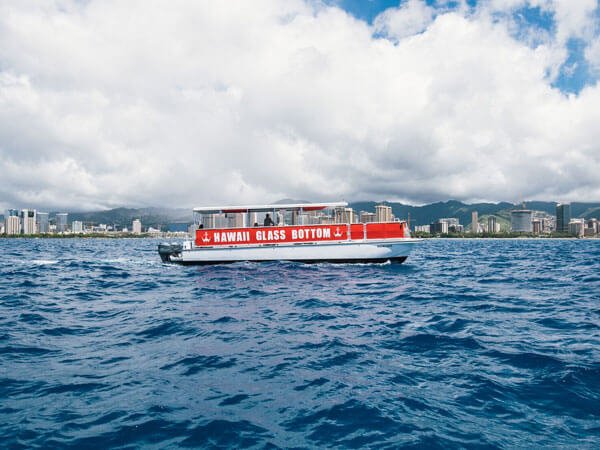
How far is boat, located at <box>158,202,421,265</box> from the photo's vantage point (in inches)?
949

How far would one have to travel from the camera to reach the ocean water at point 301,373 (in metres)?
4.33

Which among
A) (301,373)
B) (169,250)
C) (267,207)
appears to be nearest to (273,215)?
(267,207)

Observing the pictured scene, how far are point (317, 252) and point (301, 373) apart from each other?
1821cm

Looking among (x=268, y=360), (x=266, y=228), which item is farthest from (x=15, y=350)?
(x=266, y=228)

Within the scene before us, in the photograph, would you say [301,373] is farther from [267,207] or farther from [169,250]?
[169,250]

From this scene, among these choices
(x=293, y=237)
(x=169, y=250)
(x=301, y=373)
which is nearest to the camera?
(x=301, y=373)

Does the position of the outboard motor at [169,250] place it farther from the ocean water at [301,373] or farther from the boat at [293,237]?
the ocean water at [301,373]

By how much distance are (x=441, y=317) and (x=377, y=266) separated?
43.8 ft

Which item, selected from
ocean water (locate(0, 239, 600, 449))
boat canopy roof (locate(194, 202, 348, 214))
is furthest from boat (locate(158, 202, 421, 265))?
ocean water (locate(0, 239, 600, 449))

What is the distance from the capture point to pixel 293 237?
984 inches

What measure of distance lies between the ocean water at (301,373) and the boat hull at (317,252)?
10884 mm

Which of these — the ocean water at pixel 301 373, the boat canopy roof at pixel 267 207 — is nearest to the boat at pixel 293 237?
the boat canopy roof at pixel 267 207

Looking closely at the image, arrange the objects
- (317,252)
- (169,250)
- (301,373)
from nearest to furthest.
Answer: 1. (301,373)
2. (317,252)
3. (169,250)

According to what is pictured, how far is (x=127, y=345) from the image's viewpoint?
25.6 ft
